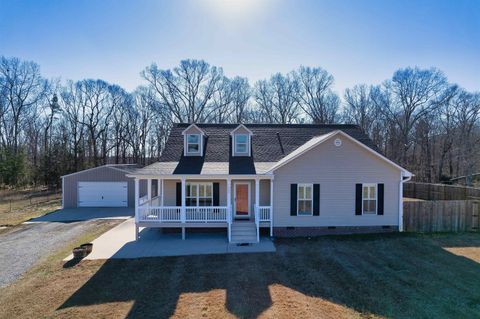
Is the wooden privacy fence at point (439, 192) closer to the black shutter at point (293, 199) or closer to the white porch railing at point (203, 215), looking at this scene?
the black shutter at point (293, 199)

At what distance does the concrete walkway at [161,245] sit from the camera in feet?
36.0

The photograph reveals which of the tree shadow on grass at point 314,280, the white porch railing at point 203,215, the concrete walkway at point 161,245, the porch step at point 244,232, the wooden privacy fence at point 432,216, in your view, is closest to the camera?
the tree shadow on grass at point 314,280

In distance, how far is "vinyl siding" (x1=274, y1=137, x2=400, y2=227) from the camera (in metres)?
13.1

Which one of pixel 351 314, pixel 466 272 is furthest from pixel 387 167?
pixel 351 314

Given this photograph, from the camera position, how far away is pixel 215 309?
269 inches

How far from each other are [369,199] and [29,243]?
17.0 meters

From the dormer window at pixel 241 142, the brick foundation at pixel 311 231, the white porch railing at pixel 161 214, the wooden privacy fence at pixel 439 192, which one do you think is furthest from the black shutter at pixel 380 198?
the wooden privacy fence at pixel 439 192

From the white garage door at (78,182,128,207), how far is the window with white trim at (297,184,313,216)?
52.4ft

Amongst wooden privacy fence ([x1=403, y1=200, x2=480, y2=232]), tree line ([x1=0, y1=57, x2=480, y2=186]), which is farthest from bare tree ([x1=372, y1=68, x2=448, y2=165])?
wooden privacy fence ([x1=403, y1=200, x2=480, y2=232])

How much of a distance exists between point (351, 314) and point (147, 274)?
253 inches

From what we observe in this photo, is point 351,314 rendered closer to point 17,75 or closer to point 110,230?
point 110,230

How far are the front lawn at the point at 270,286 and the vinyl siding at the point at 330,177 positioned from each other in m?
1.98

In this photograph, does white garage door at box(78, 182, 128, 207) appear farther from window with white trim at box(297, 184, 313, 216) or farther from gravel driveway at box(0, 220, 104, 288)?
window with white trim at box(297, 184, 313, 216)

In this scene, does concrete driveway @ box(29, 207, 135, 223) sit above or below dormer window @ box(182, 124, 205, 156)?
below
